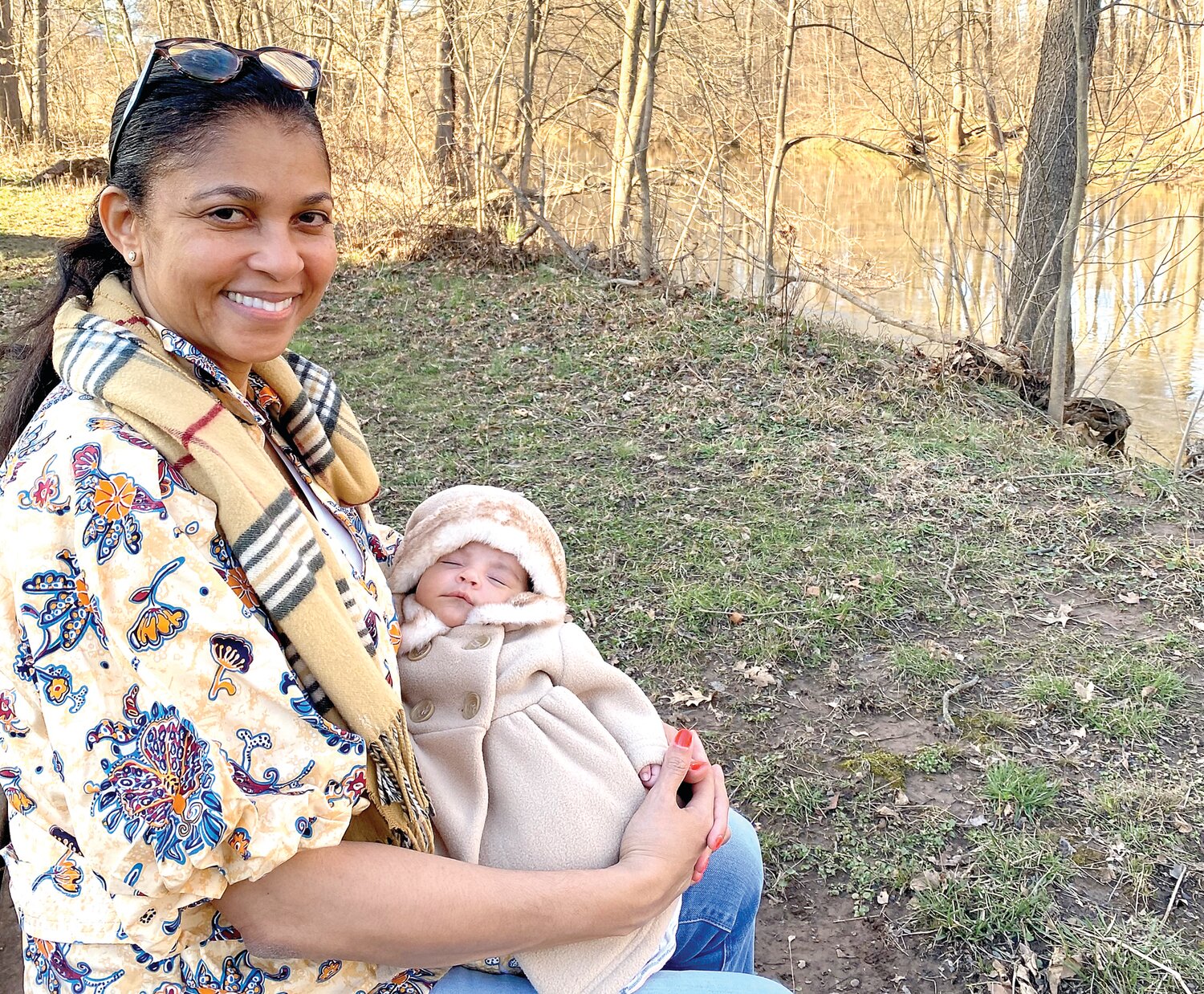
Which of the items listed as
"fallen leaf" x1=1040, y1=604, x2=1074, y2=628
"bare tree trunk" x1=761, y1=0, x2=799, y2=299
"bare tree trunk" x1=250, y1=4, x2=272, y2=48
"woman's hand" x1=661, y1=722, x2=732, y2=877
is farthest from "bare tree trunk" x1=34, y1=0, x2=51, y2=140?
"woman's hand" x1=661, y1=722, x2=732, y2=877

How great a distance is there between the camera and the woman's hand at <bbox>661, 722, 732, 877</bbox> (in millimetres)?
1663

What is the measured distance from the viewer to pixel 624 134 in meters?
9.09

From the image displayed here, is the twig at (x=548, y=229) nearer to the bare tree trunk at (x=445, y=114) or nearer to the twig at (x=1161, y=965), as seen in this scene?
the bare tree trunk at (x=445, y=114)

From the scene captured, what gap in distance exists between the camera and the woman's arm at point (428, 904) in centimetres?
121

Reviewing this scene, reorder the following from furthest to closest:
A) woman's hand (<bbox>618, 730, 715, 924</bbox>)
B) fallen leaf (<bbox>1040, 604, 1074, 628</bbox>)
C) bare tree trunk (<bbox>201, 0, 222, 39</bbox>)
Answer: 1. bare tree trunk (<bbox>201, 0, 222, 39</bbox>)
2. fallen leaf (<bbox>1040, 604, 1074, 628</bbox>)
3. woman's hand (<bbox>618, 730, 715, 924</bbox>)

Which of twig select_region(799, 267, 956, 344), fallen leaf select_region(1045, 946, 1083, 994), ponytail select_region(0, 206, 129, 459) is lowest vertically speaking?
fallen leaf select_region(1045, 946, 1083, 994)

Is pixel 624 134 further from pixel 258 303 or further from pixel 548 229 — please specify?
pixel 258 303

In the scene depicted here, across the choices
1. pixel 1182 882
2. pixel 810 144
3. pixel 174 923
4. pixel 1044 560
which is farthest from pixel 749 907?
pixel 810 144

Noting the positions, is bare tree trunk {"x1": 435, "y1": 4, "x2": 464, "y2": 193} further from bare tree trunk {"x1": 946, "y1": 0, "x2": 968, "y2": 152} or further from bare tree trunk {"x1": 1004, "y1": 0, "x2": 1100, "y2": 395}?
bare tree trunk {"x1": 1004, "y1": 0, "x2": 1100, "y2": 395}

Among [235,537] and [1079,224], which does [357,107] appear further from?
[235,537]

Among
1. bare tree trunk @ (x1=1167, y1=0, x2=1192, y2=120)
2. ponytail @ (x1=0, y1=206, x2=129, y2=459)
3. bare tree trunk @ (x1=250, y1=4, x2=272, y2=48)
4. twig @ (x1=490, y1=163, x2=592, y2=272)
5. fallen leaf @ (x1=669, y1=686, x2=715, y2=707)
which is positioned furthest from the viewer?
bare tree trunk @ (x1=250, y1=4, x2=272, y2=48)

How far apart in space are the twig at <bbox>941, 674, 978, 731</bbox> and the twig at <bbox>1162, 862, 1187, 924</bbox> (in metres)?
0.76

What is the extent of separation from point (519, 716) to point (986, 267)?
11.5 m

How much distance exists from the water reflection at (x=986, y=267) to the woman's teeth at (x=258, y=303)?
5284 millimetres
